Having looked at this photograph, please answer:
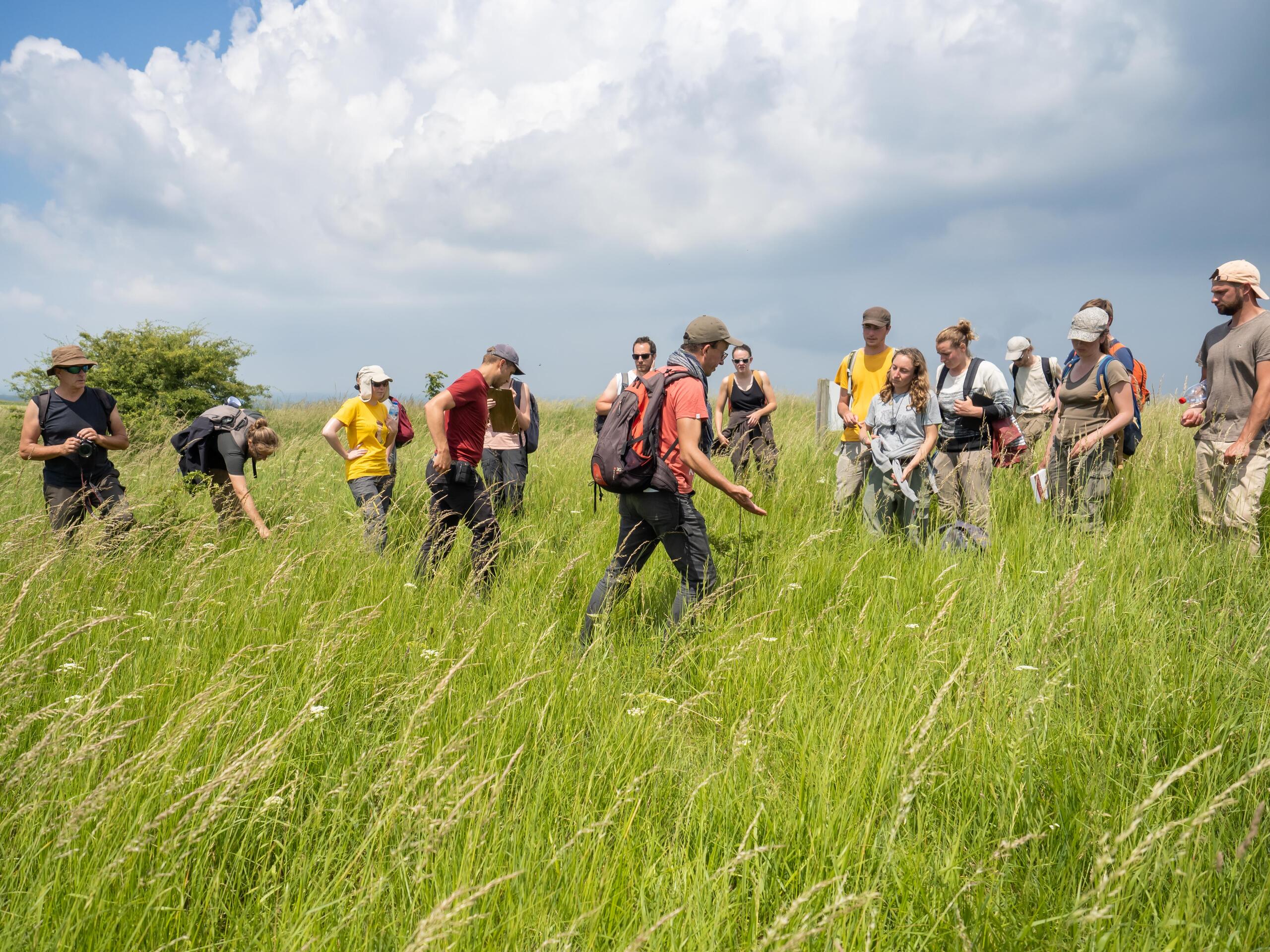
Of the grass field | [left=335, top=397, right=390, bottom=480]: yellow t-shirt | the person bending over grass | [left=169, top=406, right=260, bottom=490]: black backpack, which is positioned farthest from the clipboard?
the person bending over grass

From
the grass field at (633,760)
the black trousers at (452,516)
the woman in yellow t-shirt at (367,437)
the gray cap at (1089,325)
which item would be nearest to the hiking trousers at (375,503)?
the woman in yellow t-shirt at (367,437)

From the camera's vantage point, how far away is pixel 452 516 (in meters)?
5.25

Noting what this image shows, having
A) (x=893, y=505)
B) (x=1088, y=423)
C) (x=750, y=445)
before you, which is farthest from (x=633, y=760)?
(x=750, y=445)

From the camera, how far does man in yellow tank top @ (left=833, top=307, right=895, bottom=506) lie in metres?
6.27

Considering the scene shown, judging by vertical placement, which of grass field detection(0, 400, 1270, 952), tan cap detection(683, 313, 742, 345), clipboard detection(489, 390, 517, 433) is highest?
tan cap detection(683, 313, 742, 345)

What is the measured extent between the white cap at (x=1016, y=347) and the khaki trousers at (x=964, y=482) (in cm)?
317

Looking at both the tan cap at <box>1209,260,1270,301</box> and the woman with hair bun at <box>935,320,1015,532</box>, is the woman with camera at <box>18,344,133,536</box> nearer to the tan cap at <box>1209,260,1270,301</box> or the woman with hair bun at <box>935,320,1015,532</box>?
the woman with hair bun at <box>935,320,1015,532</box>

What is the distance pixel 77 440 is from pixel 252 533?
142cm

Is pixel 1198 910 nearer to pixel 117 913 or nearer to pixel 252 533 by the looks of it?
pixel 117 913

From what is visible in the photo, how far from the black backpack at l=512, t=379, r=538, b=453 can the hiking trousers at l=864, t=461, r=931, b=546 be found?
3410mm

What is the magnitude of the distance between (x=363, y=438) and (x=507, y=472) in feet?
4.56

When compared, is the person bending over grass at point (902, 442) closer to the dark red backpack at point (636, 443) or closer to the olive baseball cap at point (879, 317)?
the olive baseball cap at point (879, 317)

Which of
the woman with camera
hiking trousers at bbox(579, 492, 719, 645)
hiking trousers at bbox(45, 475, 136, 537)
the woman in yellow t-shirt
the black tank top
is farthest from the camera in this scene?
the black tank top

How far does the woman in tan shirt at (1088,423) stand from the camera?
5500mm
